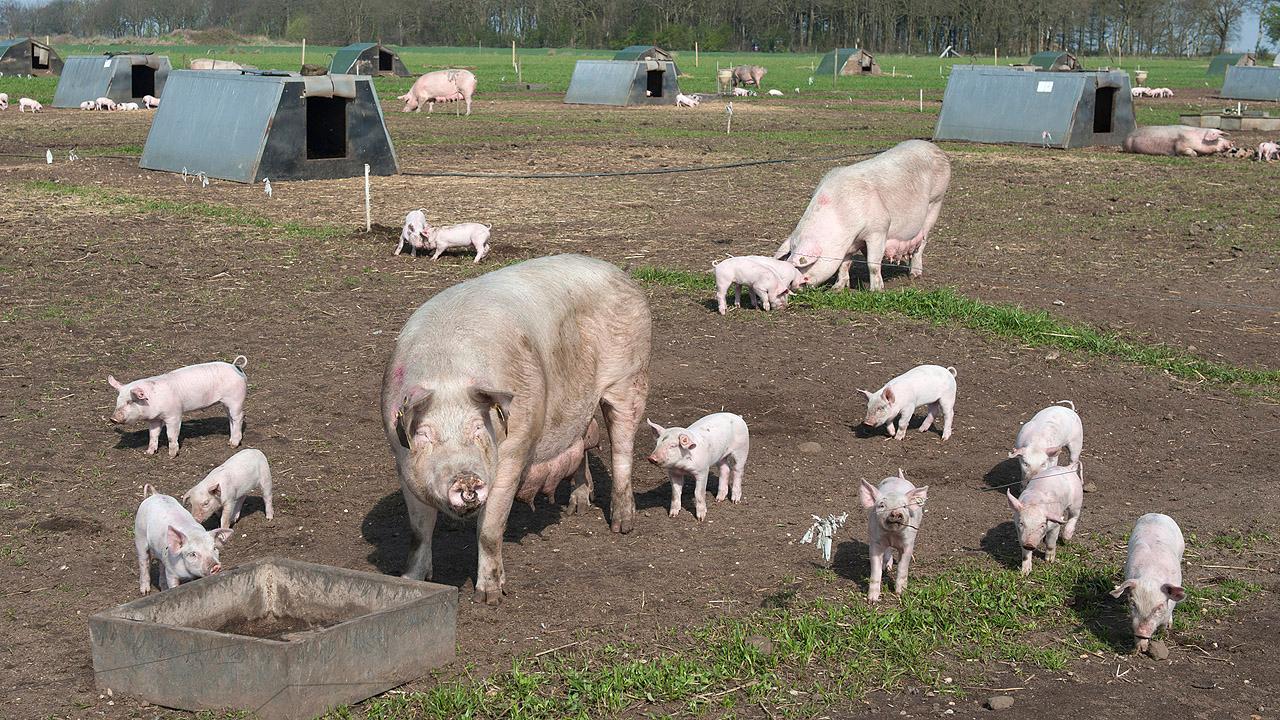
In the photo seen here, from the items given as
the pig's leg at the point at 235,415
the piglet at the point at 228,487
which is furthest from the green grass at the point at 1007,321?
the piglet at the point at 228,487

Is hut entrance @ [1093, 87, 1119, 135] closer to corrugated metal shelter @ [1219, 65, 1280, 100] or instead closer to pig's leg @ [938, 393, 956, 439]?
pig's leg @ [938, 393, 956, 439]

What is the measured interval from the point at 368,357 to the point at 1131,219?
1183 centimetres

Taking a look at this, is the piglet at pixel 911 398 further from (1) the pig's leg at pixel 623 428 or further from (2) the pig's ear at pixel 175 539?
(2) the pig's ear at pixel 175 539

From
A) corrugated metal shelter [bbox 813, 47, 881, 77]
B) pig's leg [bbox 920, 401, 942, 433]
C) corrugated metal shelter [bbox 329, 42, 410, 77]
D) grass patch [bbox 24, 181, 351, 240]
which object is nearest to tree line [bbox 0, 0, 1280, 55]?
corrugated metal shelter [bbox 813, 47, 881, 77]

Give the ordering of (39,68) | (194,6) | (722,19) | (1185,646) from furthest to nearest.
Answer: (194,6) < (722,19) < (39,68) < (1185,646)

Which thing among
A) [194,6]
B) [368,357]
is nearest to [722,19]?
[194,6]

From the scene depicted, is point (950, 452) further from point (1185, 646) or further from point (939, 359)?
point (1185, 646)

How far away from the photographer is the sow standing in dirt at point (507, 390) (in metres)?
5.48

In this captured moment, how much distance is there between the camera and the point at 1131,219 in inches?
715

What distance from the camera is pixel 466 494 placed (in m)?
5.26

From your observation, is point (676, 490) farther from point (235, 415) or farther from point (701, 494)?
point (235, 415)

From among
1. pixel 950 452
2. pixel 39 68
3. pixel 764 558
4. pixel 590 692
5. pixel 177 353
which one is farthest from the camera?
pixel 39 68

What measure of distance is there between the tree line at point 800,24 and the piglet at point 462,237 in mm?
102544

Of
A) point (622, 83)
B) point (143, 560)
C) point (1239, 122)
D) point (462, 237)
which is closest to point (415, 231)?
point (462, 237)
